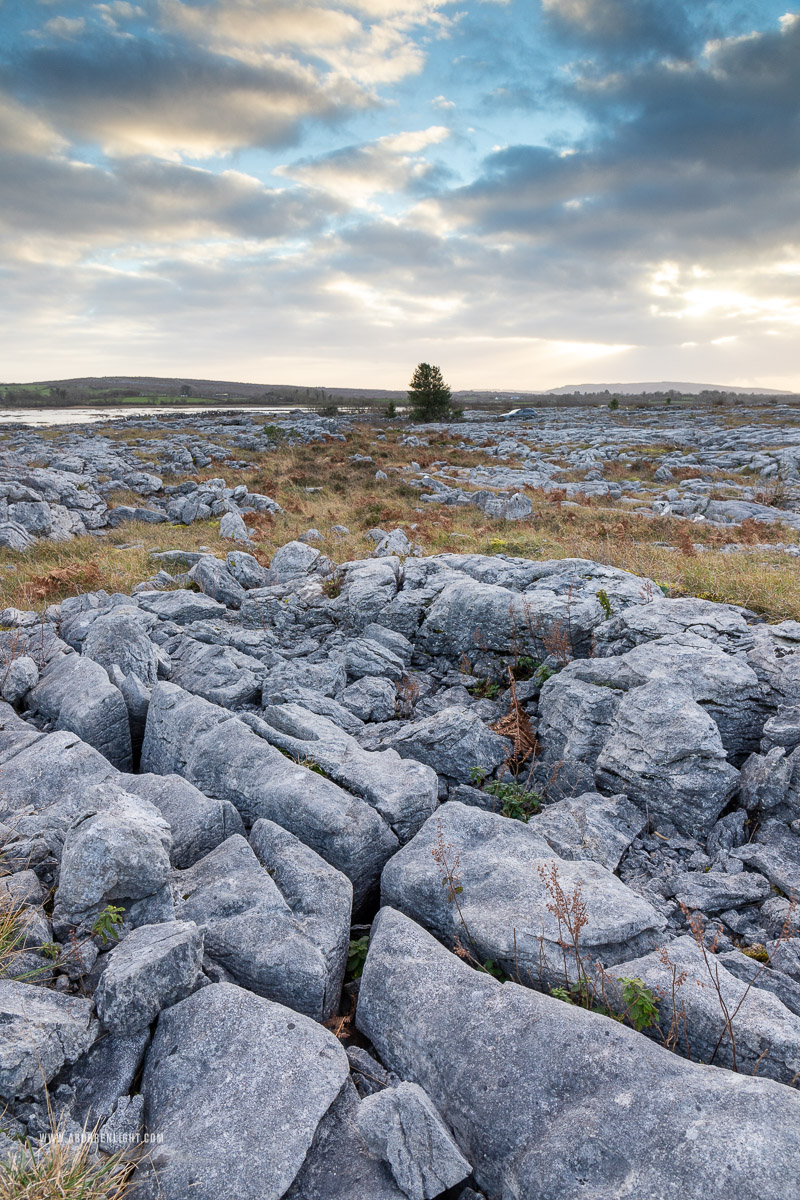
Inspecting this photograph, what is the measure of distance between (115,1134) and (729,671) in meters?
7.82

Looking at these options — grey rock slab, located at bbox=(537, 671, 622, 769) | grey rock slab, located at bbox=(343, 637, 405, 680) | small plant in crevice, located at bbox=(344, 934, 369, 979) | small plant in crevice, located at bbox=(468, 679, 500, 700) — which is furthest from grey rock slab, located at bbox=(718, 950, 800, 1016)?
grey rock slab, located at bbox=(343, 637, 405, 680)

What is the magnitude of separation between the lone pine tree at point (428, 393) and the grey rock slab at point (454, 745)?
69808 mm

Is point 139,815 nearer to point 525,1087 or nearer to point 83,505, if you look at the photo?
point 525,1087

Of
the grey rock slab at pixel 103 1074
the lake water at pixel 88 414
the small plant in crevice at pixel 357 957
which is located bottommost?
the small plant in crevice at pixel 357 957

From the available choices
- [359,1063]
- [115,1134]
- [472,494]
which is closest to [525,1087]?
[359,1063]

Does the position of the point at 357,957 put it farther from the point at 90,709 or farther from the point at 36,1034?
the point at 90,709

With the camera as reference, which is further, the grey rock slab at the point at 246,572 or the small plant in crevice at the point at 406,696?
the grey rock slab at the point at 246,572

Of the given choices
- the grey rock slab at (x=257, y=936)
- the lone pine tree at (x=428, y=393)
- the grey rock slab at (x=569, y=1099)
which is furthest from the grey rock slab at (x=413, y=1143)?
the lone pine tree at (x=428, y=393)

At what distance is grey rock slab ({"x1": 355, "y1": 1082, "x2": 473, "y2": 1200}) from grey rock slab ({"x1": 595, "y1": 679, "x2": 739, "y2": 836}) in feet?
14.4

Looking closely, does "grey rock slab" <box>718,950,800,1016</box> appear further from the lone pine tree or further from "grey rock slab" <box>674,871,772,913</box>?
the lone pine tree

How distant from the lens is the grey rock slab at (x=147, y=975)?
410 cm

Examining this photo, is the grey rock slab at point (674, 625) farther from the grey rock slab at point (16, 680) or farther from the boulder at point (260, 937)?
the grey rock slab at point (16, 680)

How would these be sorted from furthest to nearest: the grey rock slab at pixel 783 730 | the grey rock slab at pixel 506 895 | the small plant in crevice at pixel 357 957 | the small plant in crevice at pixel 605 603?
1. the small plant in crevice at pixel 605 603
2. the grey rock slab at pixel 783 730
3. the small plant in crevice at pixel 357 957
4. the grey rock slab at pixel 506 895

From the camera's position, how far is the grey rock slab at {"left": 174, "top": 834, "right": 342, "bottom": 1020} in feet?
15.7
